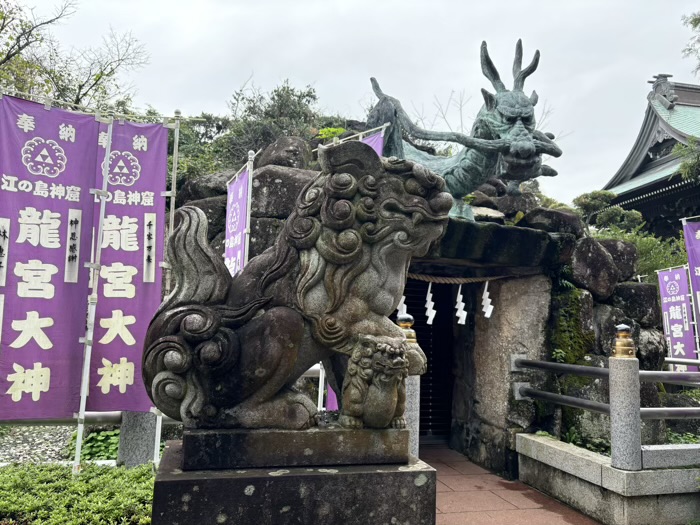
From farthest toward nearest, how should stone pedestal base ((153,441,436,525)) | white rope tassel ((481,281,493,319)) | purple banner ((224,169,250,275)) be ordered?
white rope tassel ((481,281,493,319))
purple banner ((224,169,250,275))
stone pedestal base ((153,441,436,525))

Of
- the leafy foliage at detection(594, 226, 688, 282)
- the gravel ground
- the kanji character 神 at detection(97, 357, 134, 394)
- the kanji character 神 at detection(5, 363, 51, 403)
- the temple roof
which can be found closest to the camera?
the kanji character 神 at detection(5, 363, 51, 403)

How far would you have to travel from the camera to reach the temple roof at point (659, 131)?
16.0 meters

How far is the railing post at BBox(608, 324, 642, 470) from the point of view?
4.12 metres

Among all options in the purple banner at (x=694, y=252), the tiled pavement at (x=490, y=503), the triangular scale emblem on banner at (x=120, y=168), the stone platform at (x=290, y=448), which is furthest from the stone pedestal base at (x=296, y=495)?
the purple banner at (x=694, y=252)

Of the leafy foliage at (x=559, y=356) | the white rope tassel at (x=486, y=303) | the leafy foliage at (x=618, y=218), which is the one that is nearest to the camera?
the leafy foliage at (x=559, y=356)

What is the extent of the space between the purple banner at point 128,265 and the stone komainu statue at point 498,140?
9.68 ft

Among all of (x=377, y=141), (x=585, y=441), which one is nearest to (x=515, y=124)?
(x=377, y=141)

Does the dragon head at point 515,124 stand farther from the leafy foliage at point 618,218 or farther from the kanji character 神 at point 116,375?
the leafy foliage at point 618,218

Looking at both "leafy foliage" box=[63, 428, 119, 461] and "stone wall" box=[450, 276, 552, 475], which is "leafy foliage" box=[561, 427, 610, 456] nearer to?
"stone wall" box=[450, 276, 552, 475]

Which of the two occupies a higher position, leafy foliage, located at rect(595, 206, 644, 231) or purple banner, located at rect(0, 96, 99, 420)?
leafy foliage, located at rect(595, 206, 644, 231)

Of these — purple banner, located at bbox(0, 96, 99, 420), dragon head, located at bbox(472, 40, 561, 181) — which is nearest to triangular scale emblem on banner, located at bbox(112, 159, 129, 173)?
purple banner, located at bbox(0, 96, 99, 420)

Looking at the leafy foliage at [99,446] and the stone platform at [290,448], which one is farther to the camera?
the leafy foliage at [99,446]

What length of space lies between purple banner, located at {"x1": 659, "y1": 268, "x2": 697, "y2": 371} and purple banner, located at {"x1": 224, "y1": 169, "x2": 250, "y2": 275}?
813 centimetres

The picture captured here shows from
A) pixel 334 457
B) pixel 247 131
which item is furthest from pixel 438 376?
pixel 247 131
